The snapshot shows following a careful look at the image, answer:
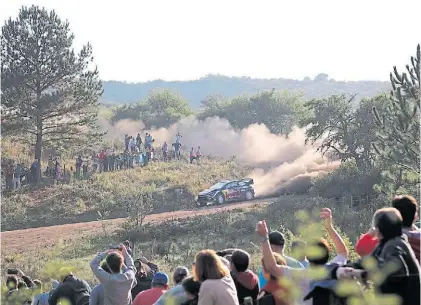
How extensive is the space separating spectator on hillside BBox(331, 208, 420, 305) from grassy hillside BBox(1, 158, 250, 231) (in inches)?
1181

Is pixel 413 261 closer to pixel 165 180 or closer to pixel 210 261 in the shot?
pixel 210 261

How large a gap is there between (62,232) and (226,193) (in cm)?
1000

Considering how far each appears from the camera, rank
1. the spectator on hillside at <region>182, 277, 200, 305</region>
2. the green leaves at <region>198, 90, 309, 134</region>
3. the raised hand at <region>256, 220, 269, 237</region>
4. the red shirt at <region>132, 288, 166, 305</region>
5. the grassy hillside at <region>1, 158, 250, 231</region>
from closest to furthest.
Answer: the raised hand at <region>256, 220, 269, 237</region>, the spectator on hillside at <region>182, 277, 200, 305</region>, the red shirt at <region>132, 288, 166, 305</region>, the grassy hillside at <region>1, 158, 250, 231</region>, the green leaves at <region>198, 90, 309, 134</region>

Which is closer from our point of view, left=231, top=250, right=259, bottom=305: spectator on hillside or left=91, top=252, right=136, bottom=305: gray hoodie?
left=231, top=250, right=259, bottom=305: spectator on hillside

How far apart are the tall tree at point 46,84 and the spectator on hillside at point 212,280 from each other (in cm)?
3509

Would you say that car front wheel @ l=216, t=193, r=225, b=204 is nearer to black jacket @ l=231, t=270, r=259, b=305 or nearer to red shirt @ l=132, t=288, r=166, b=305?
red shirt @ l=132, t=288, r=166, b=305

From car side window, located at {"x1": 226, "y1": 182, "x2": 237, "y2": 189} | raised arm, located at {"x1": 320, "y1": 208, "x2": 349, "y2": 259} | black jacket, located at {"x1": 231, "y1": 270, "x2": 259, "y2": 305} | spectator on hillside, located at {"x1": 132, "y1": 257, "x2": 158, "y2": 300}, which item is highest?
raised arm, located at {"x1": 320, "y1": 208, "x2": 349, "y2": 259}

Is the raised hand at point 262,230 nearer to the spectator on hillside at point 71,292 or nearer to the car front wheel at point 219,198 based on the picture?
the spectator on hillside at point 71,292

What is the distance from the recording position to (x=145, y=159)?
49.2 meters

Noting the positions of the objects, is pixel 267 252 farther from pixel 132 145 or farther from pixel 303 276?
pixel 132 145

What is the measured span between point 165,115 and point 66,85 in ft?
116

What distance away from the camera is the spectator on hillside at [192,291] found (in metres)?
6.97

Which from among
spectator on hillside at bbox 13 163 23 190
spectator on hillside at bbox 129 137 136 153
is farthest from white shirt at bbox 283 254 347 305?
spectator on hillside at bbox 129 137 136 153

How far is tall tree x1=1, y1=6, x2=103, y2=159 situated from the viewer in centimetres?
4147
